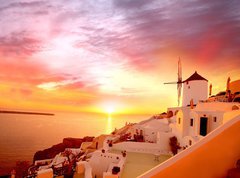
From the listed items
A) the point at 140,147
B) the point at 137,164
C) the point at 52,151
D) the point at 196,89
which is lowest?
the point at 52,151

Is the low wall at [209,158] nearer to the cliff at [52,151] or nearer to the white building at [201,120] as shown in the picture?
the white building at [201,120]

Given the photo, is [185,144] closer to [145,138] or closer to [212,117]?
[212,117]

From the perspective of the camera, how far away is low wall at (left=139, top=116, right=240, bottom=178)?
8.54 feet

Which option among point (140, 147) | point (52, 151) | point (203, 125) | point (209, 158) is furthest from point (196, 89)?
point (52, 151)

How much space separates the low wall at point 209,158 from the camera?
2602mm

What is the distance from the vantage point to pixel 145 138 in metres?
20.9

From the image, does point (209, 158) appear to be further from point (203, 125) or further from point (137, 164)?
point (203, 125)

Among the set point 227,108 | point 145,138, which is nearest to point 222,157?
point 227,108

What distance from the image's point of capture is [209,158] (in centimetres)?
278

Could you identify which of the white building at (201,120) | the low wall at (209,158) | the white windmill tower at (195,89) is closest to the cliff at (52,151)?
the white windmill tower at (195,89)

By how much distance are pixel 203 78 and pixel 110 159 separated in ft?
55.3

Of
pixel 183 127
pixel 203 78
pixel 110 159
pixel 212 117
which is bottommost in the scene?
pixel 110 159

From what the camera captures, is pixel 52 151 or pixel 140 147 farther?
pixel 52 151

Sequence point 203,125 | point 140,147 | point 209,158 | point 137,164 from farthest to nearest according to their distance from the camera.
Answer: point 140,147, point 203,125, point 137,164, point 209,158
